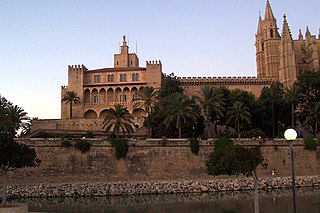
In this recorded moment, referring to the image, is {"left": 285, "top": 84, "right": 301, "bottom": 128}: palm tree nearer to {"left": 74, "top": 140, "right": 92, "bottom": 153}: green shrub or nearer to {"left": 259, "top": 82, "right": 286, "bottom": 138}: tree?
{"left": 259, "top": 82, "right": 286, "bottom": 138}: tree

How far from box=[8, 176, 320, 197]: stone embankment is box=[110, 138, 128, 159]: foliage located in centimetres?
266

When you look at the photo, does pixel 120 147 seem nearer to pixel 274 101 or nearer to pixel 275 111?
pixel 274 101

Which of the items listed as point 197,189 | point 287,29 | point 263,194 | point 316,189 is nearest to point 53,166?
point 197,189

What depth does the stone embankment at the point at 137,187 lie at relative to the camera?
31.5 metres

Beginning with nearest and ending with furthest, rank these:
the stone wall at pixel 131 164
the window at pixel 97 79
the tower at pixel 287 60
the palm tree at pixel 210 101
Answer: the stone wall at pixel 131 164 → the palm tree at pixel 210 101 → the window at pixel 97 79 → the tower at pixel 287 60

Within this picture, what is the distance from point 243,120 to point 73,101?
86.5 feet

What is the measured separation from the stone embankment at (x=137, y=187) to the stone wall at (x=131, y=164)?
1003mm

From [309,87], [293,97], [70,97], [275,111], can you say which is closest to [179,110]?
[293,97]

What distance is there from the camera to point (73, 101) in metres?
60.0

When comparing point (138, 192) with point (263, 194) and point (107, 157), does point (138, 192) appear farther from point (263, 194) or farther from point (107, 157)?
point (263, 194)

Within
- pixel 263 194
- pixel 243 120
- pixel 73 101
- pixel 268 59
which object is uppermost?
pixel 268 59

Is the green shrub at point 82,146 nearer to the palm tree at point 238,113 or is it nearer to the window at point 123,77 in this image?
the palm tree at point 238,113

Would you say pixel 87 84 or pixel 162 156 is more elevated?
pixel 87 84

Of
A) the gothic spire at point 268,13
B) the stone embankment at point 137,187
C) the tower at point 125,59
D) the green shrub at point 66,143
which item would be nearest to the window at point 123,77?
the tower at point 125,59
